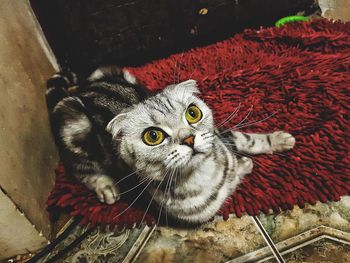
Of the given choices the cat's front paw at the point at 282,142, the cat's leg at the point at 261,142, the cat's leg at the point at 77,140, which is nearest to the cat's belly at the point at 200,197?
the cat's leg at the point at 261,142

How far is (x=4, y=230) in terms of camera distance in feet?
3.37

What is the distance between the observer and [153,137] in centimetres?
97

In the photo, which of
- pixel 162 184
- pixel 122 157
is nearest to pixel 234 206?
pixel 162 184

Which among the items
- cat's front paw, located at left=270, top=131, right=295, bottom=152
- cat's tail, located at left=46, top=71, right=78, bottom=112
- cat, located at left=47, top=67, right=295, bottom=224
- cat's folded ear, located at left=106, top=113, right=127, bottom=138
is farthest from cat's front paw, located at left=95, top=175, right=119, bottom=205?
cat's front paw, located at left=270, top=131, right=295, bottom=152

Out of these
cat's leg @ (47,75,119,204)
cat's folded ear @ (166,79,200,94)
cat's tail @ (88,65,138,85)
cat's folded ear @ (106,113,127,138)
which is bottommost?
→ cat's leg @ (47,75,119,204)

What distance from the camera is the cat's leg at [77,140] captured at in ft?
4.33

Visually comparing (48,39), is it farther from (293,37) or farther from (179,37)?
(293,37)

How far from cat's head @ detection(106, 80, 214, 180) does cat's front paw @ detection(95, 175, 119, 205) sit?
9.4 inches

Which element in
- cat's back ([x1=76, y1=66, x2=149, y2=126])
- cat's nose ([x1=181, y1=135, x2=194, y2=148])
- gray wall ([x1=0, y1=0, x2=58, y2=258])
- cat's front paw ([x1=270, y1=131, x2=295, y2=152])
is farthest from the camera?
cat's back ([x1=76, y1=66, x2=149, y2=126])

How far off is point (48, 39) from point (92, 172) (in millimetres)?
835

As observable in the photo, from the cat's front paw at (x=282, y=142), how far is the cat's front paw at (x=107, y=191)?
639 mm

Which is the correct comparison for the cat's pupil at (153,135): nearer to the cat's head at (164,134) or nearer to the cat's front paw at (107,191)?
the cat's head at (164,134)

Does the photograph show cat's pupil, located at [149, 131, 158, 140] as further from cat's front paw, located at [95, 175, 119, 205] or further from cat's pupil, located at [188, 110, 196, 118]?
cat's front paw, located at [95, 175, 119, 205]

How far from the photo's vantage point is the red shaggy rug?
1096 millimetres
